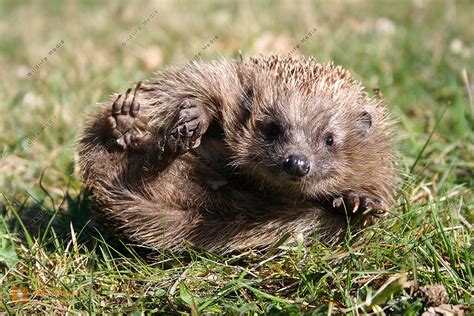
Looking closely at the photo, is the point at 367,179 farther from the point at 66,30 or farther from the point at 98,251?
the point at 66,30

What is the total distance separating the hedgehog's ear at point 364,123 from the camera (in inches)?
133

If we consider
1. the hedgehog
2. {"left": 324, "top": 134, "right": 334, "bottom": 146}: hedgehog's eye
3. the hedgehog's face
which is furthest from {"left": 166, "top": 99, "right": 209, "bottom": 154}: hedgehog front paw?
{"left": 324, "top": 134, "right": 334, "bottom": 146}: hedgehog's eye

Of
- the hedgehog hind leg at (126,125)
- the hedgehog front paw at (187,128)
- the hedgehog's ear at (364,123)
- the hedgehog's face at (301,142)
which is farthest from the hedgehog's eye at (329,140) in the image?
the hedgehog hind leg at (126,125)

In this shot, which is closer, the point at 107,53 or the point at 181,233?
the point at 181,233

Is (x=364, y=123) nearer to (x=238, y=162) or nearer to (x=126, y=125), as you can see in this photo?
(x=238, y=162)

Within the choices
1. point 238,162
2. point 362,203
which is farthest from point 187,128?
point 362,203

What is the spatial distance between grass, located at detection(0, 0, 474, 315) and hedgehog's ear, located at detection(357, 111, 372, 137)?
0.46m

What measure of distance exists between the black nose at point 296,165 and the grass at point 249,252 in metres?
0.39

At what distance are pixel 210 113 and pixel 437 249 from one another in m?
1.30

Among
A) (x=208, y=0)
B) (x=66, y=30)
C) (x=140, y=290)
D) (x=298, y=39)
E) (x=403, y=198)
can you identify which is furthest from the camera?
(x=208, y=0)

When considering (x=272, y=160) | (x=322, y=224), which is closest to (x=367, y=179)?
(x=322, y=224)

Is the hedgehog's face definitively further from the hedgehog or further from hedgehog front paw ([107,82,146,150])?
hedgehog front paw ([107,82,146,150])

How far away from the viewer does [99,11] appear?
27.8ft

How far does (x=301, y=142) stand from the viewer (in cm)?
315
